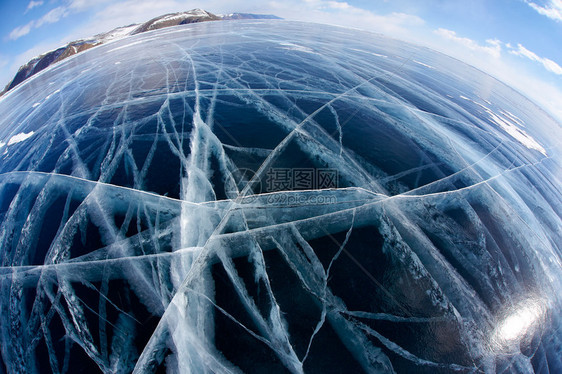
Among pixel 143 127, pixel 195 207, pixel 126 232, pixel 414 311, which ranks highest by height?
pixel 143 127

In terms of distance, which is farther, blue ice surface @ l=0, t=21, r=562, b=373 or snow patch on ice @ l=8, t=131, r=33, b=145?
snow patch on ice @ l=8, t=131, r=33, b=145

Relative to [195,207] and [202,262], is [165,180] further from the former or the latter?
[202,262]

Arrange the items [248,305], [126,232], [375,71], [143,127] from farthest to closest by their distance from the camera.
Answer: [375,71] → [143,127] → [126,232] → [248,305]

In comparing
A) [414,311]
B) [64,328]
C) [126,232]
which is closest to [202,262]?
[126,232]

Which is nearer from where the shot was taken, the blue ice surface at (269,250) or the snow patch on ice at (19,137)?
the blue ice surface at (269,250)

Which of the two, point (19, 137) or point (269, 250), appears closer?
point (269, 250)

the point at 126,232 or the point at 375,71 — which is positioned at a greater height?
the point at 375,71

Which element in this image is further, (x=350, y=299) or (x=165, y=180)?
(x=165, y=180)

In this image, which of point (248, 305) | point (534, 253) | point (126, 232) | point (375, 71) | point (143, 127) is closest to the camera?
point (248, 305)
